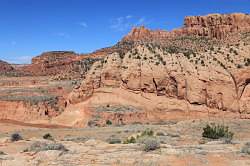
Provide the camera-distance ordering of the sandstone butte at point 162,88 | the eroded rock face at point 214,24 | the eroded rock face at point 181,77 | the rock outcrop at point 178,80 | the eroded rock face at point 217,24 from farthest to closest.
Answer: the eroded rock face at point 217,24 → the eroded rock face at point 214,24 → the eroded rock face at point 181,77 → the rock outcrop at point 178,80 → the sandstone butte at point 162,88

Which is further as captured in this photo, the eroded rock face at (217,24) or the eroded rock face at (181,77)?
the eroded rock face at (217,24)

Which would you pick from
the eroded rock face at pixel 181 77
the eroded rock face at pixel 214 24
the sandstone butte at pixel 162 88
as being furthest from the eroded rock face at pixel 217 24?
the eroded rock face at pixel 181 77

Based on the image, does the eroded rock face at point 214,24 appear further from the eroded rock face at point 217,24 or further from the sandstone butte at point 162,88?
the sandstone butte at point 162,88

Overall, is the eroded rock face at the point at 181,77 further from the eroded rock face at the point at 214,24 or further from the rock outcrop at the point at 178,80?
the eroded rock face at the point at 214,24

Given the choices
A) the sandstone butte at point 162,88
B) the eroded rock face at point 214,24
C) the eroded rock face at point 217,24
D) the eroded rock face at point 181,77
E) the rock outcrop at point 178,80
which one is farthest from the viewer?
the eroded rock face at point 217,24

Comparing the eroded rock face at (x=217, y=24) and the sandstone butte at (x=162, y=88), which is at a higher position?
the eroded rock face at (x=217, y=24)

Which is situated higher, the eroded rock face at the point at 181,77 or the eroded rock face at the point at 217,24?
the eroded rock face at the point at 217,24

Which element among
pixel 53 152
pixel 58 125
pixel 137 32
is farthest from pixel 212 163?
pixel 137 32

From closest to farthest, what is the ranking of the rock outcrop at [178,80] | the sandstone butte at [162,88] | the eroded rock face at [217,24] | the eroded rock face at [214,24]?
the sandstone butte at [162,88], the rock outcrop at [178,80], the eroded rock face at [214,24], the eroded rock face at [217,24]

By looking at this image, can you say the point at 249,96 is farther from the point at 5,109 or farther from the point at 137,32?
the point at 137,32

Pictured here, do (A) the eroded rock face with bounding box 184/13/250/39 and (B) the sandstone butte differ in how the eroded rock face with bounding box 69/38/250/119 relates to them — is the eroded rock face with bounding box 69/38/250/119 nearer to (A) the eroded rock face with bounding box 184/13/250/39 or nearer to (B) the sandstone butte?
(B) the sandstone butte

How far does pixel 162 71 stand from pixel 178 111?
3.59 m

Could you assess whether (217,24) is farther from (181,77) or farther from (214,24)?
(181,77)

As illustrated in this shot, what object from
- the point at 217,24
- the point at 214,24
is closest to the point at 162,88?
the point at 217,24
